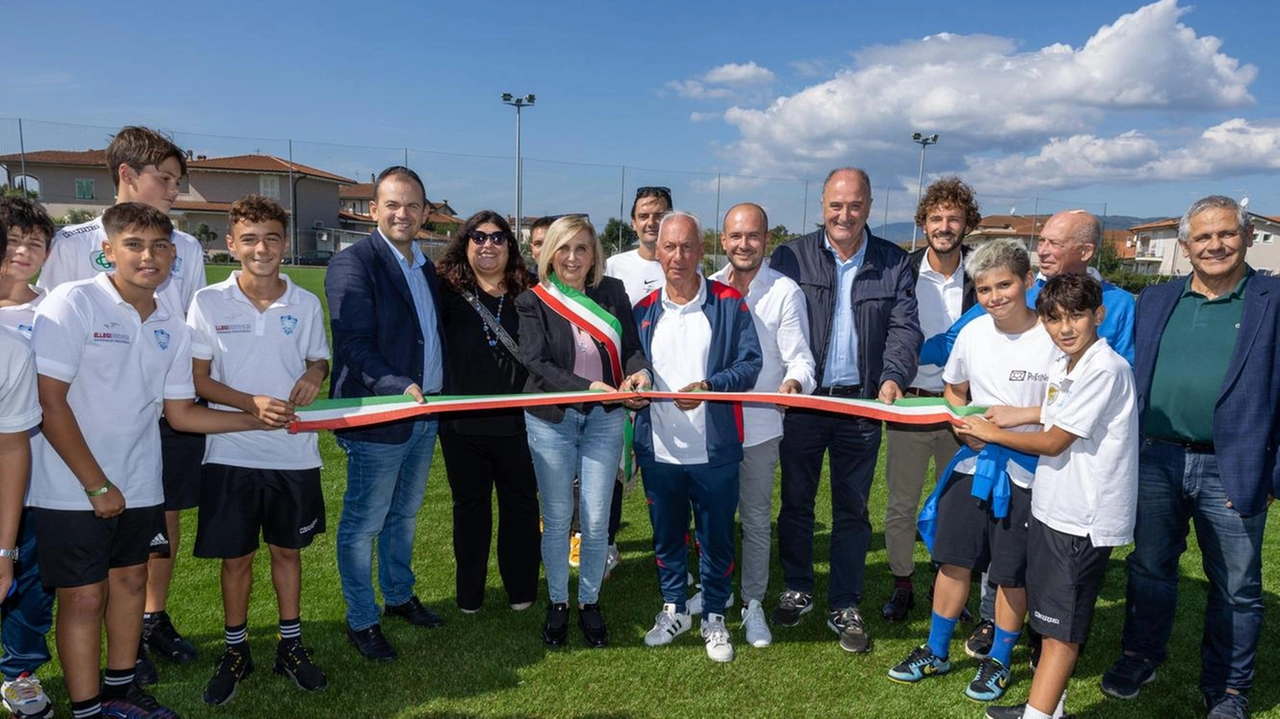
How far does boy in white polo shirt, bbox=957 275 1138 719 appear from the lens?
120 inches

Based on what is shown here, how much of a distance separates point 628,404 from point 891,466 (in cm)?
194

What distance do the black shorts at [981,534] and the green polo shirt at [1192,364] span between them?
0.76m

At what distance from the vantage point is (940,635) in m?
3.91

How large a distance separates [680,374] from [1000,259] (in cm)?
162

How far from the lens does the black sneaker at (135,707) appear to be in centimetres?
321

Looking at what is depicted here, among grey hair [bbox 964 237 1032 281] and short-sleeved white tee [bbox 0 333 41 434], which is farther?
grey hair [bbox 964 237 1032 281]

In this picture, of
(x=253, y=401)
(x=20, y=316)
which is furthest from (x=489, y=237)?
(x=20, y=316)

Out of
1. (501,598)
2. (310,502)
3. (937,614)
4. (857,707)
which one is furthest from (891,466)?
(310,502)

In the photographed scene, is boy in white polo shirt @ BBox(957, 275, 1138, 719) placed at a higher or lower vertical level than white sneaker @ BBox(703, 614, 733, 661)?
higher

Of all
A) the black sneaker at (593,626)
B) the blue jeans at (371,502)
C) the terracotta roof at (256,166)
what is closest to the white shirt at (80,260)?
the blue jeans at (371,502)

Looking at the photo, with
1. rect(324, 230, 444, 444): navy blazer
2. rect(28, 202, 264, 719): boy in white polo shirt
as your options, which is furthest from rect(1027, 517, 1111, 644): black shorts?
rect(28, 202, 264, 719): boy in white polo shirt

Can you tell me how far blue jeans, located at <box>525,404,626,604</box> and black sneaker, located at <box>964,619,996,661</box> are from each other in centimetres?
212

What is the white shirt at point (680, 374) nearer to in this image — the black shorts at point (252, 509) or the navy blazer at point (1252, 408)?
the black shorts at point (252, 509)

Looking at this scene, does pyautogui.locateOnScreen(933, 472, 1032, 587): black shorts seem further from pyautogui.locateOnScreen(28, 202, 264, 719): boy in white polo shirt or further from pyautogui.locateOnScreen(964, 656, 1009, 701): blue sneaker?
pyautogui.locateOnScreen(28, 202, 264, 719): boy in white polo shirt
